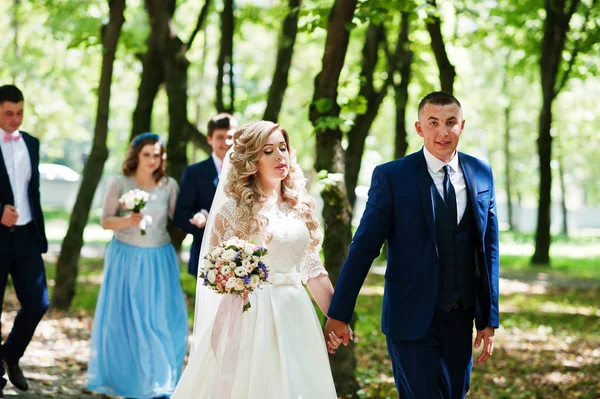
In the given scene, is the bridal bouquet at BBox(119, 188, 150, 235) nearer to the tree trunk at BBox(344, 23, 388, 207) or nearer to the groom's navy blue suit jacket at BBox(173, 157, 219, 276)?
the groom's navy blue suit jacket at BBox(173, 157, 219, 276)

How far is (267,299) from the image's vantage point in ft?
18.3

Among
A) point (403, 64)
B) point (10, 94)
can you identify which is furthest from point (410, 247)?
point (403, 64)

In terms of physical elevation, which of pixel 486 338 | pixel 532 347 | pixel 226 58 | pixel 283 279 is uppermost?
pixel 226 58

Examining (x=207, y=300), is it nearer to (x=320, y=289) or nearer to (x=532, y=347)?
(x=320, y=289)

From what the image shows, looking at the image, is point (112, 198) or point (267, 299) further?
point (112, 198)

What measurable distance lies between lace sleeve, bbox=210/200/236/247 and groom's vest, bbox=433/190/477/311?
56.1 inches

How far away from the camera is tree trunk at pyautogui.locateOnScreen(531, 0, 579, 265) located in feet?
65.0

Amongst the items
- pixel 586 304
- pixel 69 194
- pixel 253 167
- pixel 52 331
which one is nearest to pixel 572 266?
pixel 586 304

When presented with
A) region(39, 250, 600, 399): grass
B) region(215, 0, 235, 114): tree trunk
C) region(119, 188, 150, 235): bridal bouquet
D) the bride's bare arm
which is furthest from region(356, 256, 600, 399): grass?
region(215, 0, 235, 114): tree trunk

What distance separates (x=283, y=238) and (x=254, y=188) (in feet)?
1.40

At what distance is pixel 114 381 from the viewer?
832 centimetres

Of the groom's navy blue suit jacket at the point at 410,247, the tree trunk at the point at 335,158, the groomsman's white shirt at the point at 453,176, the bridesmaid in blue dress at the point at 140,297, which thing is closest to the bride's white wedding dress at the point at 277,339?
the groom's navy blue suit jacket at the point at 410,247

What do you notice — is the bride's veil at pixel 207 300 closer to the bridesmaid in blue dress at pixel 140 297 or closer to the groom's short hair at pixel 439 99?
the groom's short hair at pixel 439 99

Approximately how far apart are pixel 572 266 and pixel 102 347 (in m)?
22.2
